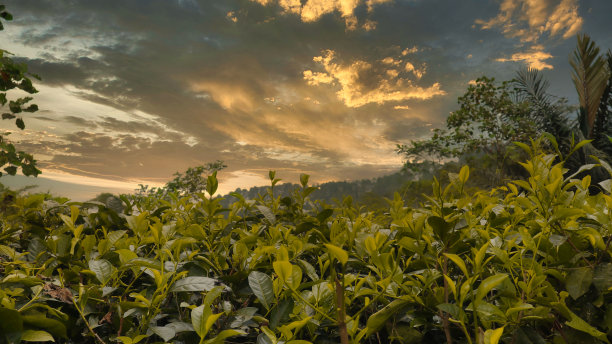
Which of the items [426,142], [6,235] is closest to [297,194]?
[6,235]

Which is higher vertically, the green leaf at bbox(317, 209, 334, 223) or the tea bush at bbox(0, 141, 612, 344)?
the green leaf at bbox(317, 209, 334, 223)

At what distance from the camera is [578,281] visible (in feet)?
2.96

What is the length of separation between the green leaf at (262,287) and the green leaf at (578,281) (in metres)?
0.79

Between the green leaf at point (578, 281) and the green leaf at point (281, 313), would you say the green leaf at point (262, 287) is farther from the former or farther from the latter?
the green leaf at point (578, 281)

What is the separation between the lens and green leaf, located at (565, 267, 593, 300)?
0.88 meters

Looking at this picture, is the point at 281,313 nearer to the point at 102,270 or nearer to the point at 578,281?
the point at 102,270

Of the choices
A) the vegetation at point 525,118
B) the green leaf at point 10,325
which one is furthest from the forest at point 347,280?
the vegetation at point 525,118

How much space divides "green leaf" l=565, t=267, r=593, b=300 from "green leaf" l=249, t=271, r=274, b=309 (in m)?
0.79

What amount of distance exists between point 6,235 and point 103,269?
90 centimetres

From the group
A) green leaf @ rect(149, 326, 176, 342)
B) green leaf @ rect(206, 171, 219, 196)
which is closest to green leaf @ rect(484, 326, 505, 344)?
green leaf @ rect(149, 326, 176, 342)

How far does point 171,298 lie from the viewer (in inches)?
43.3

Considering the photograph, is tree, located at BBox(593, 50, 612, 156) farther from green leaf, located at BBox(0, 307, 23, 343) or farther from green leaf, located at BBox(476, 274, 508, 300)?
green leaf, located at BBox(0, 307, 23, 343)

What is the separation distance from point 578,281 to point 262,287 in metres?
0.85

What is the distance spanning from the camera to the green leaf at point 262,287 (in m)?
0.91
